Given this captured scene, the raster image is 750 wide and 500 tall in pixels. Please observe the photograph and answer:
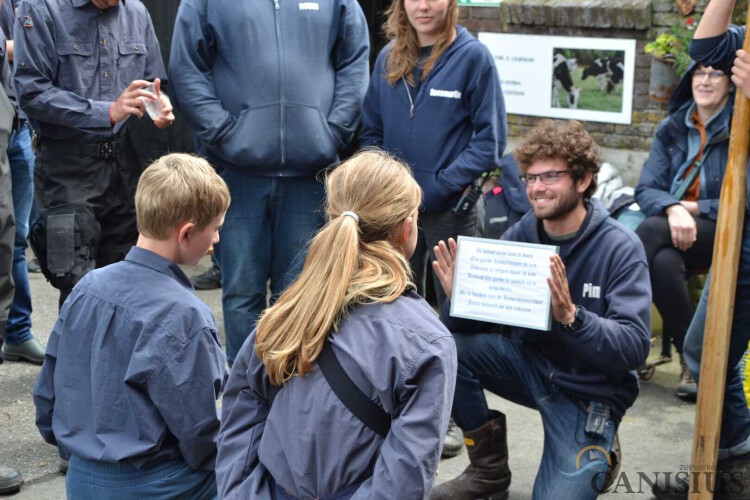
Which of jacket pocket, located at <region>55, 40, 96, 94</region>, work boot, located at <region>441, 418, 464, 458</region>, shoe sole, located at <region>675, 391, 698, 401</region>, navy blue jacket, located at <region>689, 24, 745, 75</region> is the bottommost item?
shoe sole, located at <region>675, 391, 698, 401</region>

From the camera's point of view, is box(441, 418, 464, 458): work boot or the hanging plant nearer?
box(441, 418, 464, 458): work boot

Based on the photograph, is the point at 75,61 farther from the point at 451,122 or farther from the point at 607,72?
the point at 607,72

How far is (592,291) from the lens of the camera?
369cm

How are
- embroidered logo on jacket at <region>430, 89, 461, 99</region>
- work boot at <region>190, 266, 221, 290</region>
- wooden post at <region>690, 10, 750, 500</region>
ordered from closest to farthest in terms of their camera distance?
wooden post at <region>690, 10, 750, 500</region> < embroidered logo on jacket at <region>430, 89, 461, 99</region> < work boot at <region>190, 266, 221, 290</region>

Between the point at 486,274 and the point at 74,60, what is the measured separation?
2.15m

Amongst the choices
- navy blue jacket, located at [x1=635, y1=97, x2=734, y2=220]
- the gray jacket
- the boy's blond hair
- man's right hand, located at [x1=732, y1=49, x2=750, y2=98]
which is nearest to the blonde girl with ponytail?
the gray jacket

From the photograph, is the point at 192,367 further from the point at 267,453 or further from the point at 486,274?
the point at 486,274

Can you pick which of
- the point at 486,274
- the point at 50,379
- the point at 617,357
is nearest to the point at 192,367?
the point at 50,379

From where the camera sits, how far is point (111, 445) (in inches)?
110

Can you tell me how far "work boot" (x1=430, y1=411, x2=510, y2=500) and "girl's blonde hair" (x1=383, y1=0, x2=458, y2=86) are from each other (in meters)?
1.66

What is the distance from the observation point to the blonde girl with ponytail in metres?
2.23

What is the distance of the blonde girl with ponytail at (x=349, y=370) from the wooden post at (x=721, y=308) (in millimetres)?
1633

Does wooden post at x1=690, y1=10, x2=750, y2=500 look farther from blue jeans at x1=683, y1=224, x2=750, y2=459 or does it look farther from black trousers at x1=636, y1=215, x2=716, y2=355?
black trousers at x1=636, y1=215, x2=716, y2=355

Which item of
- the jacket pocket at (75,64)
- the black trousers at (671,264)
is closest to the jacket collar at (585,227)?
the black trousers at (671,264)
